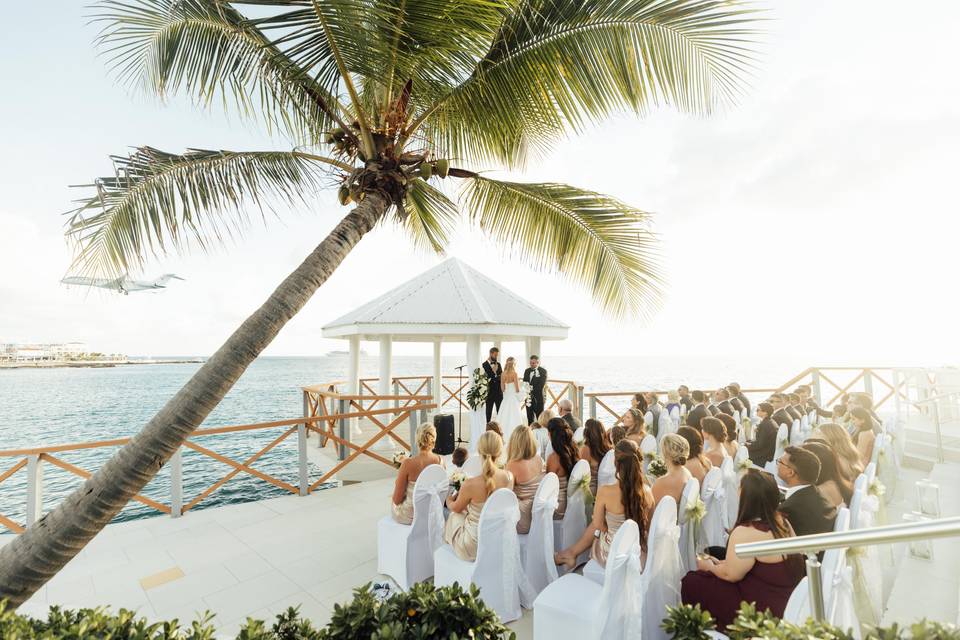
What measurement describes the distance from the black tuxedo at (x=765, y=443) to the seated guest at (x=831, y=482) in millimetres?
2557

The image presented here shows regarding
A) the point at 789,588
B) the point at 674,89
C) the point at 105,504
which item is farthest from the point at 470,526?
the point at 674,89

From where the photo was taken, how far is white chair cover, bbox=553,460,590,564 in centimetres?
405

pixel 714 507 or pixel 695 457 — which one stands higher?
pixel 695 457

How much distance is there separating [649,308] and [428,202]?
305 centimetres

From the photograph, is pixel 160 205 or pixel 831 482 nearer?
pixel 831 482

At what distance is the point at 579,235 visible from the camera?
5.07m

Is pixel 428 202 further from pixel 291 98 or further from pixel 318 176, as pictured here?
pixel 291 98

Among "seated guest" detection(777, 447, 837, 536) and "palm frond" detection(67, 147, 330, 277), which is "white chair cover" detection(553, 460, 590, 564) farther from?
"palm frond" detection(67, 147, 330, 277)

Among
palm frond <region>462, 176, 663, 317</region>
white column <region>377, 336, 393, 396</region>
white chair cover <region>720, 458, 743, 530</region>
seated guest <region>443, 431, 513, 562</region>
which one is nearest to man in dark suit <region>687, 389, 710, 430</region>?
white chair cover <region>720, 458, 743, 530</region>

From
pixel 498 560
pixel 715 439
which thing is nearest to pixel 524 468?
pixel 498 560

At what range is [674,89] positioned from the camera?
12.3 ft

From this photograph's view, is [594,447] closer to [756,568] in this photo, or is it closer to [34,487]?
[756,568]

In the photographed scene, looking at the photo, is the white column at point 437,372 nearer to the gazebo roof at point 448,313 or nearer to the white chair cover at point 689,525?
the gazebo roof at point 448,313

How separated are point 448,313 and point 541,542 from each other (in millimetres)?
6908
